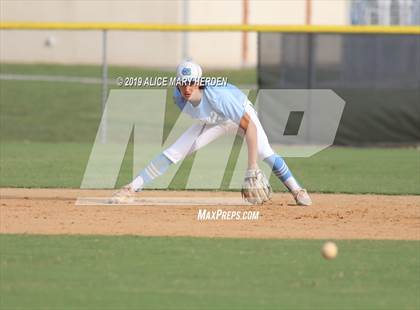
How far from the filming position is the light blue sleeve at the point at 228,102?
13.0m

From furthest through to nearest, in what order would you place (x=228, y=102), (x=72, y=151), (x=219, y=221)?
(x=72, y=151)
(x=228, y=102)
(x=219, y=221)

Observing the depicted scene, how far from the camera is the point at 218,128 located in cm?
1355

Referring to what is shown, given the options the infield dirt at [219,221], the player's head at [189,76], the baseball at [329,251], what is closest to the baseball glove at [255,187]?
the infield dirt at [219,221]

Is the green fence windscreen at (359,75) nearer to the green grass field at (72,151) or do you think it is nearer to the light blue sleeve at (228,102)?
the green grass field at (72,151)

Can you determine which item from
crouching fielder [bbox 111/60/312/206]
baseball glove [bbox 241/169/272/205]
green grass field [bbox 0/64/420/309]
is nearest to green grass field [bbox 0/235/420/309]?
green grass field [bbox 0/64/420/309]

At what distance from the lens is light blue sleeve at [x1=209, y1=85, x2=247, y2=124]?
42.6ft

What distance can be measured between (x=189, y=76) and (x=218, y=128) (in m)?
1.02

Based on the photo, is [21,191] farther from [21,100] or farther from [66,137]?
[21,100]

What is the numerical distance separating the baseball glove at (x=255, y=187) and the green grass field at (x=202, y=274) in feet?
6.46

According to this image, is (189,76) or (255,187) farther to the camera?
(255,187)

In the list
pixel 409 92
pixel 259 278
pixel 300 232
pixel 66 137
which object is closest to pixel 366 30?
pixel 409 92

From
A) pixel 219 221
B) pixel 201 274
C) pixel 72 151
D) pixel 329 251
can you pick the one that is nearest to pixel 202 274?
pixel 201 274

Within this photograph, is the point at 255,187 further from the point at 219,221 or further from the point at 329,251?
the point at 329,251
